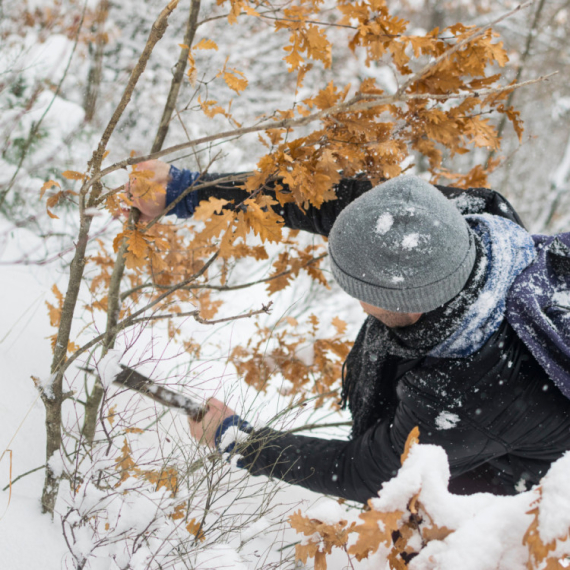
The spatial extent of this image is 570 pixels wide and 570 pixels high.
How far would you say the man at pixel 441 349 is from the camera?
1.10 meters

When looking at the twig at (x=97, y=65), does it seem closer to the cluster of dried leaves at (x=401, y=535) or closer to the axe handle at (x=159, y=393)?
the axe handle at (x=159, y=393)

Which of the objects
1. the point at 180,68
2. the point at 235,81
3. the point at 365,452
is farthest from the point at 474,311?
the point at 180,68

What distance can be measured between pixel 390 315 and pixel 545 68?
8717 millimetres

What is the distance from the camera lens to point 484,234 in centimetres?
131

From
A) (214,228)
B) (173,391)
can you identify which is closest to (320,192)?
(214,228)

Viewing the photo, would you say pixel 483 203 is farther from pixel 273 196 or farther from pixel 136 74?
pixel 136 74

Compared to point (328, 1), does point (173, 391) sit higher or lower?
lower

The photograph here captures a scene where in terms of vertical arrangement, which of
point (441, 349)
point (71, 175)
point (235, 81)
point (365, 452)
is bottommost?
point (365, 452)

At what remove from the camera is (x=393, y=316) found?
127 centimetres

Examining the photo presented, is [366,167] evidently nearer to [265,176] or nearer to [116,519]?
[265,176]

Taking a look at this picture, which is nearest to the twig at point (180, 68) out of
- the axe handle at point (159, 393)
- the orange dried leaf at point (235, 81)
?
the orange dried leaf at point (235, 81)

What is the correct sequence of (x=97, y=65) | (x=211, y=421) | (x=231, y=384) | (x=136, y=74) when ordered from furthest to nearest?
1. (x=97, y=65)
2. (x=231, y=384)
3. (x=211, y=421)
4. (x=136, y=74)

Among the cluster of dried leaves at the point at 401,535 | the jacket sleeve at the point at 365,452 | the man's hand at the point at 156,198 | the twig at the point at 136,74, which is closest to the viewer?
the cluster of dried leaves at the point at 401,535

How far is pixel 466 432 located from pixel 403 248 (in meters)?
0.56
